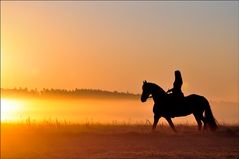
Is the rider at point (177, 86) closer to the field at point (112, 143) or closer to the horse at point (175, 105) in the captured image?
the horse at point (175, 105)

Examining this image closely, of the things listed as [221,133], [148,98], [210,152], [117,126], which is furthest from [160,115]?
[117,126]

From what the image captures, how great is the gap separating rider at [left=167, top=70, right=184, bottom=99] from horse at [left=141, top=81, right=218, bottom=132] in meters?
0.30

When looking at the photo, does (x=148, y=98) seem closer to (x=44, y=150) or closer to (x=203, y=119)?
(x=203, y=119)

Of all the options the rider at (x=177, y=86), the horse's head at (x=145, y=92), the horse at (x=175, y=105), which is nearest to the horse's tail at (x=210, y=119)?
the horse at (x=175, y=105)

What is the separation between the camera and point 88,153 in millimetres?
23656

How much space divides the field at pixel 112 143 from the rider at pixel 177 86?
201 cm

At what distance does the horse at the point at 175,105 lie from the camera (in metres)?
27.6

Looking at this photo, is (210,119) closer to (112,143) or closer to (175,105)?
(175,105)

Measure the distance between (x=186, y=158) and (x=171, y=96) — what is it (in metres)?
6.65

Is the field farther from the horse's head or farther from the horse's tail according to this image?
the horse's head

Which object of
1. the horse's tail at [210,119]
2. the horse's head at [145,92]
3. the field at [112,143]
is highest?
the horse's head at [145,92]

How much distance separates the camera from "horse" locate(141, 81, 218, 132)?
2764cm

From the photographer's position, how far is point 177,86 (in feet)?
87.9

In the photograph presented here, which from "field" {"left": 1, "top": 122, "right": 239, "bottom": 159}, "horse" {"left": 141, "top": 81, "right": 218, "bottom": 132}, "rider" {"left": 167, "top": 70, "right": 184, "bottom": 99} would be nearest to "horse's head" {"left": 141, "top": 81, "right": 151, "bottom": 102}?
"horse" {"left": 141, "top": 81, "right": 218, "bottom": 132}
